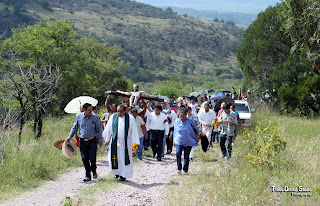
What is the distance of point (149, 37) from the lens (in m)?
129

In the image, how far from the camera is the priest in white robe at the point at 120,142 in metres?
9.29

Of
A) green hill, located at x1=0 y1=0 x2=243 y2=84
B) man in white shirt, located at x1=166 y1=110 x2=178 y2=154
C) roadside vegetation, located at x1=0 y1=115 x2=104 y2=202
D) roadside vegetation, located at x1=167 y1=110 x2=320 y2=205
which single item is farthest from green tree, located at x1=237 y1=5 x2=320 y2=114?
green hill, located at x1=0 y1=0 x2=243 y2=84

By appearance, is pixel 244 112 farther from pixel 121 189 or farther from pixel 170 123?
pixel 121 189

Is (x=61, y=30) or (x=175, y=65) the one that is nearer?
(x=61, y=30)

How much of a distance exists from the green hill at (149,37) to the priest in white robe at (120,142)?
73138mm

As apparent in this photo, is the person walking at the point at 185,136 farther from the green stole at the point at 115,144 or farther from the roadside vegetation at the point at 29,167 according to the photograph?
the roadside vegetation at the point at 29,167

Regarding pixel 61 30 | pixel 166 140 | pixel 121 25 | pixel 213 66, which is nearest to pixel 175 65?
pixel 213 66

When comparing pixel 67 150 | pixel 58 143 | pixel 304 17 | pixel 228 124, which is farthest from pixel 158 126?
pixel 304 17

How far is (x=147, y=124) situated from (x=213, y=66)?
104447mm

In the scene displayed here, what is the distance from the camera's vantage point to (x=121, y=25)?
137 m

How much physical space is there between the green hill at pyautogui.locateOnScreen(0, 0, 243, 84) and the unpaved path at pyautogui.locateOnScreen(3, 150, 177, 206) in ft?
236

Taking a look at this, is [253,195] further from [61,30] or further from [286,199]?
[61,30]

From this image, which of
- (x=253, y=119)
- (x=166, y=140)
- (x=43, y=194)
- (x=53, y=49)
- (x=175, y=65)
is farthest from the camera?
(x=175, y=65)

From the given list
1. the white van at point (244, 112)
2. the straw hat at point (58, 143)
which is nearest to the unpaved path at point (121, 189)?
the straw hat at point (58, 143)
